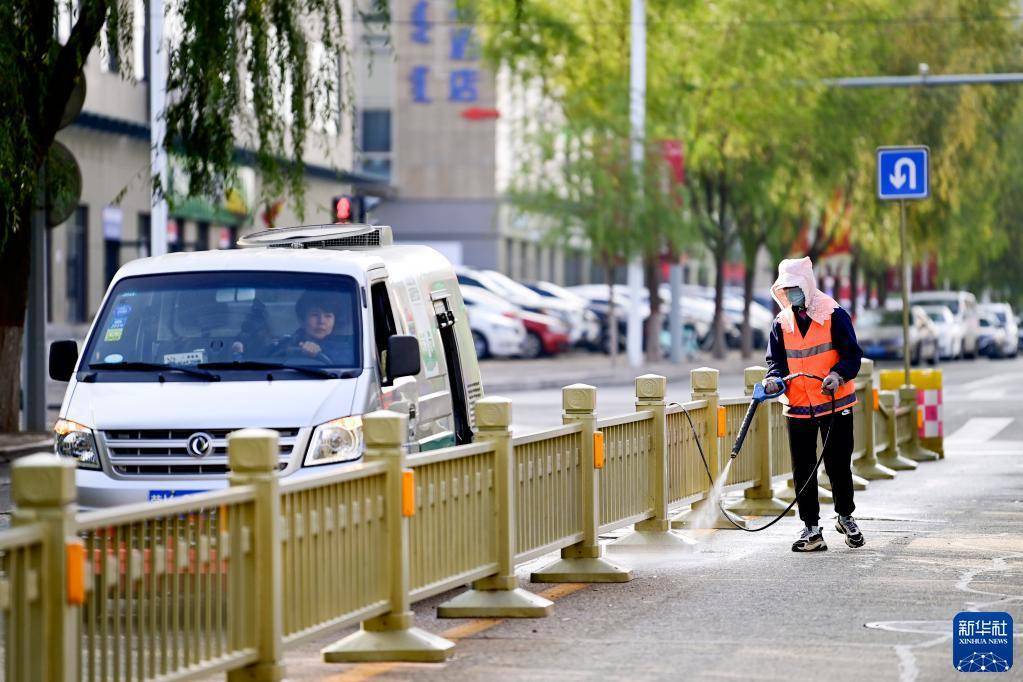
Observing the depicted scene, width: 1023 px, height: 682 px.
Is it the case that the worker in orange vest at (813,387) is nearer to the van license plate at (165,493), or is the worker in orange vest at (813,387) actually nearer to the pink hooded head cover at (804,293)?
the pink hooded head cover at (804,293)

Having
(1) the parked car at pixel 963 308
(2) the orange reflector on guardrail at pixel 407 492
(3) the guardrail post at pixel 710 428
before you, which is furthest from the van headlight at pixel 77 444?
(1) the parked car at pixel 963 308

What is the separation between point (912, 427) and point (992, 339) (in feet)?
136

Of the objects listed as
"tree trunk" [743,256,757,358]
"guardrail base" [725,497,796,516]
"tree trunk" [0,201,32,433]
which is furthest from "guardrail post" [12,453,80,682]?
"tree trunk" [743,256,757,358]

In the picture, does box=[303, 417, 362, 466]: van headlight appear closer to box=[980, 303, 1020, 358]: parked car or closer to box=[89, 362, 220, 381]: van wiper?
box=[89, 362, 220, 381]: van wiper

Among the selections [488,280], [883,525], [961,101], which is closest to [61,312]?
[488,280]

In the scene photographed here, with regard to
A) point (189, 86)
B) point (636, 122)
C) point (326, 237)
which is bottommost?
point (326, 237)

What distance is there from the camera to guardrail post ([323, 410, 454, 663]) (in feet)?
28.7

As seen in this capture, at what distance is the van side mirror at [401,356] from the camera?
11.5 meters

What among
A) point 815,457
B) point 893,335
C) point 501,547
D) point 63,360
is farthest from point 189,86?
point 893,335

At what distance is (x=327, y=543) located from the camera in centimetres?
816

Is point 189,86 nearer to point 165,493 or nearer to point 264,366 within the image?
point 264,366

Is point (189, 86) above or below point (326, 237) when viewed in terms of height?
above

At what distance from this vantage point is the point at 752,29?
46406 mm

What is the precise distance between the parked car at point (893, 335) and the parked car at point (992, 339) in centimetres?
873
